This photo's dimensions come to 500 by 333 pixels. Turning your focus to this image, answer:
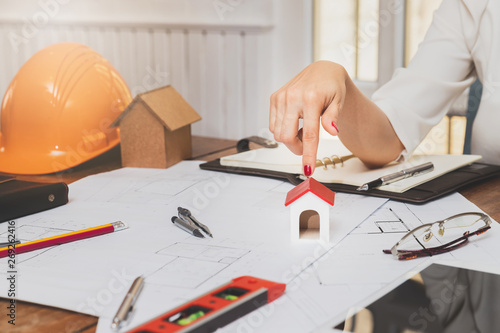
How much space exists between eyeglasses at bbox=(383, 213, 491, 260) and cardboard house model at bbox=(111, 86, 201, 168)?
1.83ft

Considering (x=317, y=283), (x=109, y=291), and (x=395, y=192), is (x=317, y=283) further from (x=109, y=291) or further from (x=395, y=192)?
(x=395, y=192)

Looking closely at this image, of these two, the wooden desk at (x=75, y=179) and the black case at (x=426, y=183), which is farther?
the black case at (x=426, y=183)

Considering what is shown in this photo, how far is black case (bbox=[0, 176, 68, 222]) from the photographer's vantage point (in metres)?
0.80

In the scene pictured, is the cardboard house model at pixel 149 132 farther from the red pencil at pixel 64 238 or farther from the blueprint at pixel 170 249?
the red pencil at pixel 64 238

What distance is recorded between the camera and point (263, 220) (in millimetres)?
785

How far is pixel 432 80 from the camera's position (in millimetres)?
1153

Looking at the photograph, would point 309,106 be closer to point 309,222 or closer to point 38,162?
point 309,222

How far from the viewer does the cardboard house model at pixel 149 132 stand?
3.60 ft

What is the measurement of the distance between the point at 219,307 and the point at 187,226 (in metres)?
0.26

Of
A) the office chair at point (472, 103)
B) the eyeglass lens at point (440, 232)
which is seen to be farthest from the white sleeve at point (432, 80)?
the eyeglass lens at point (440, 232)

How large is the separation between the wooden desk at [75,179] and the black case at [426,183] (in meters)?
0.02

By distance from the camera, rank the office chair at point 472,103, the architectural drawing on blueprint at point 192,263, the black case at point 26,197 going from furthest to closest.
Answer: the office chair at point 472,103 < the black case at point 26,197 < the architectural drawing on blueprint at point 192,263

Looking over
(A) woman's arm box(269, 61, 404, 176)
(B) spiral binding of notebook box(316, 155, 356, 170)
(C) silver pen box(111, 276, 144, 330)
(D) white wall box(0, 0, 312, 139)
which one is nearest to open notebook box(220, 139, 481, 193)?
(B) spiral binding of notebook box(316, 155, 356, 170)

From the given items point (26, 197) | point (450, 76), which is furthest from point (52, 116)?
point (450, 76)
